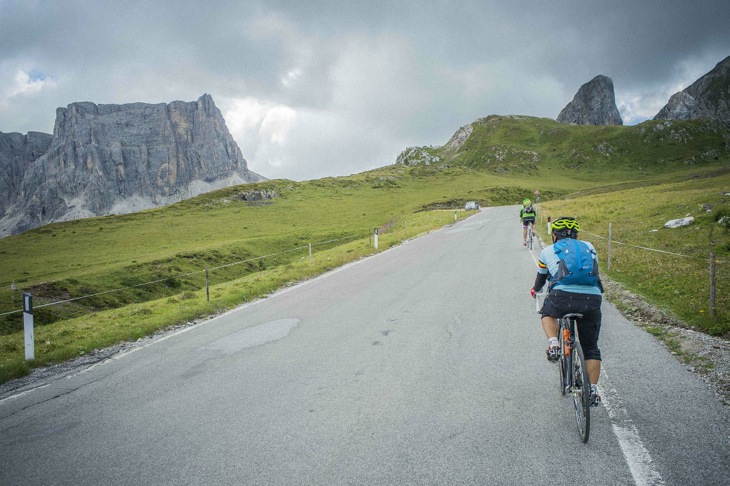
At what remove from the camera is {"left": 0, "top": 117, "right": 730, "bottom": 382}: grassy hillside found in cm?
1238

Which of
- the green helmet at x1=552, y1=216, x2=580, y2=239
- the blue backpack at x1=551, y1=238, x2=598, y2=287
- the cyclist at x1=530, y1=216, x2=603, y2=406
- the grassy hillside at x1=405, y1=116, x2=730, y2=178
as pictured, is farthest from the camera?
the grassy hillside at x1=405, y1=116, x2=730, y2=178

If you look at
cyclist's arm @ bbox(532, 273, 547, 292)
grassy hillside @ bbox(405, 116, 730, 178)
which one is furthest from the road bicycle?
grassy hillside @ bbox(405, 116, 730, 178)

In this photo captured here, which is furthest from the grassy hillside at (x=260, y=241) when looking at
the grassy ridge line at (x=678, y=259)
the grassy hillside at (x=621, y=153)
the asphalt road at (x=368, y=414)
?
the asphalt road at (x=368, y=414)

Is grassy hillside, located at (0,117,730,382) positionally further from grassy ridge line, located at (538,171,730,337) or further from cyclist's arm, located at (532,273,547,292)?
cyclist's arm, located at (532,273,547,292)

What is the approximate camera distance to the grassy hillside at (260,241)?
12376 mm

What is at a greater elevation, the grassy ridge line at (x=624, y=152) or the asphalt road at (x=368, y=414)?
the grassy ridge line at (x=624, y=152)

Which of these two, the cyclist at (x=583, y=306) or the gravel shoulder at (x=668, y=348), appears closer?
the cyclist at (x=583, y=306)

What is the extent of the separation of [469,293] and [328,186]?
311 ft

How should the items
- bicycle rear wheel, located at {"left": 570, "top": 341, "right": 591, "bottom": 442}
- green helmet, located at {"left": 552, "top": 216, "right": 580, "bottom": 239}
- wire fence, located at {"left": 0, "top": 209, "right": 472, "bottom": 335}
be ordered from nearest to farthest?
bicycle rear wheel, located at {"left": 570, "top": 341, "right": 591, "bottom": 442}, green helmet, located at {"left": 552, "top": 216, "right": 580, "bottom": 239}, wire fence, located at {"left": 0, "top": 209, "right": 472, "bottom": 335}

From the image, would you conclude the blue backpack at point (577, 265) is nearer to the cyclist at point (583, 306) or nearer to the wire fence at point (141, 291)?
the cyclist at point (583, 306)

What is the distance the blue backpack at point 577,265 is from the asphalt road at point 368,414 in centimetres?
162

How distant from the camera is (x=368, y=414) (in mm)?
4941

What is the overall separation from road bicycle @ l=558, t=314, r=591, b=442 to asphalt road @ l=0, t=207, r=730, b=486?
0.20 metres

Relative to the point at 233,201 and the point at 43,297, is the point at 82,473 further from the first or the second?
the point at 233,201
